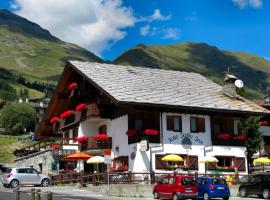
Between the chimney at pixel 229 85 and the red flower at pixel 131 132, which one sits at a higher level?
the chimney at pixel 229 85

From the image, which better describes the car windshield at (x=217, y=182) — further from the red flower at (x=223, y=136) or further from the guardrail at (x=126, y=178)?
the red flower at (x=223, y=136)

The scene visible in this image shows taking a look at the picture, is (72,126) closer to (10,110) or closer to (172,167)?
(172,167)

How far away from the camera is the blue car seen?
26375 millimetres

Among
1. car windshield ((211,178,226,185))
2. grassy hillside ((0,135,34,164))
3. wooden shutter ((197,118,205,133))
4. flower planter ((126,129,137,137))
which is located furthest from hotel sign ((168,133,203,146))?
grassy hillside ((0,135,34,164))

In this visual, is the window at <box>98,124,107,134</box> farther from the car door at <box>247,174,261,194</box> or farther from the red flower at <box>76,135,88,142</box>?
the car door at <box>247,174,261,194</box>

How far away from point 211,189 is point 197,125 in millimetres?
12351

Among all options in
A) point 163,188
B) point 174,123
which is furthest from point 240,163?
point 163,188

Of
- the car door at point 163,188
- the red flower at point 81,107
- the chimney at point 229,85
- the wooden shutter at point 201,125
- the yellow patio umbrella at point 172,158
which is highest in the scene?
the chimney at point 229,85

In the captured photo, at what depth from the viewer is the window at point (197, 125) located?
3822 centimetres

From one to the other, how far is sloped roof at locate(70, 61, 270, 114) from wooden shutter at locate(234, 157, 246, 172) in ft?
12.7

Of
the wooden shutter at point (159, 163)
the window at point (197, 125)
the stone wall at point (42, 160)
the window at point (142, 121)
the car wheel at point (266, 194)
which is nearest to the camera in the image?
the car wheel at point (266, 194)

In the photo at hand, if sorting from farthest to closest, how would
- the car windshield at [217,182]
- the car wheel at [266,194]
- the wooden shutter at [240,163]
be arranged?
the wooden shutter at [240,163] → the car wheel at [266,194] → the car windshield at [217,182]

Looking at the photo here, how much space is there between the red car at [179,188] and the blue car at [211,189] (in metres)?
0.67

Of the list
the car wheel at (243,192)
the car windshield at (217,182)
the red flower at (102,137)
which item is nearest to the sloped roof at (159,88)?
the red flower at (102,137)
